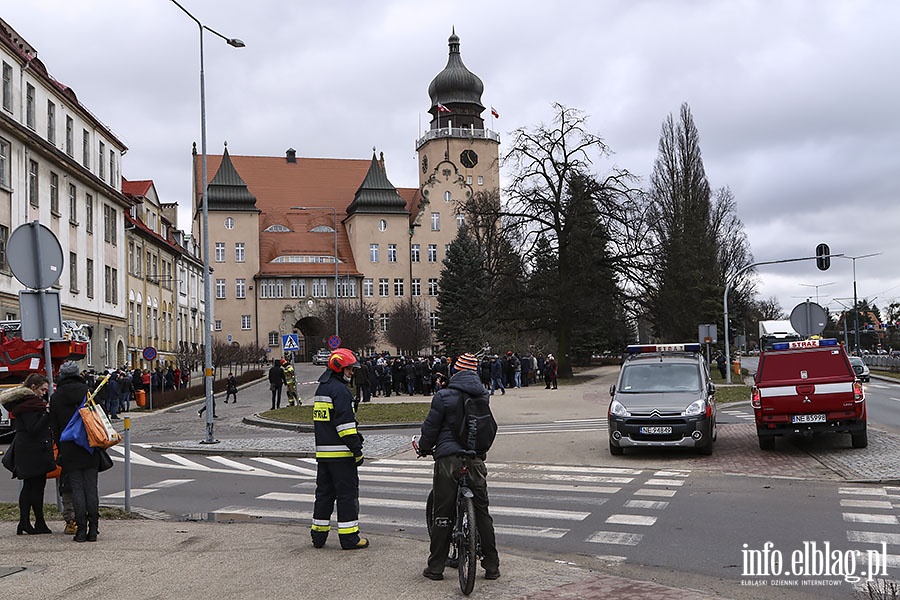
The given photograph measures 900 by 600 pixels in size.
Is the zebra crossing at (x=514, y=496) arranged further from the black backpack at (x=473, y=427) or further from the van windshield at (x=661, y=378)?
the van windshield at (x=661, y=378)

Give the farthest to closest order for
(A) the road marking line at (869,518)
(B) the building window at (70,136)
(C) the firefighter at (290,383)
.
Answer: (B) the building window at (70,136), (C) the firefighter at (290,383), (A) the road marking line at (869,518)

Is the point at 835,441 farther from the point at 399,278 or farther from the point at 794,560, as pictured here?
the point at 399,278

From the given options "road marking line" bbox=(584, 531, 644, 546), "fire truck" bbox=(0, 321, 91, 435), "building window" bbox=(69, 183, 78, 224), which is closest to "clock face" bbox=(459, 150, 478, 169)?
"building window" bbox=(69, 183, 78, 224)

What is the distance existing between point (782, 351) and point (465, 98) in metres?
88.0

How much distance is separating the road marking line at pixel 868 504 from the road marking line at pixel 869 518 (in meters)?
0.64

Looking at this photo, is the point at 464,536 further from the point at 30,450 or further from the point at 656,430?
the point at 656,430

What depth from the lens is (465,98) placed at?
336 feet

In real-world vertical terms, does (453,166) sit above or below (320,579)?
above

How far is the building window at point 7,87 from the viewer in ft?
120

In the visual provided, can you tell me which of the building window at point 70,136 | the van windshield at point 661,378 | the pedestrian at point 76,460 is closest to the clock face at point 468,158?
the building window at point 70,136

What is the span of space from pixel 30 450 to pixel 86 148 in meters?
40.9

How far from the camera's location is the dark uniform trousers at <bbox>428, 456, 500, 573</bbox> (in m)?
7.32

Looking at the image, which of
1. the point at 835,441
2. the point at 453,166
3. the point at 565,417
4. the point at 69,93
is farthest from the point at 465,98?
the point at 835,441

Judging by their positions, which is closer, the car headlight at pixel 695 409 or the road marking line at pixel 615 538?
the road marking line at pixel 615 538
